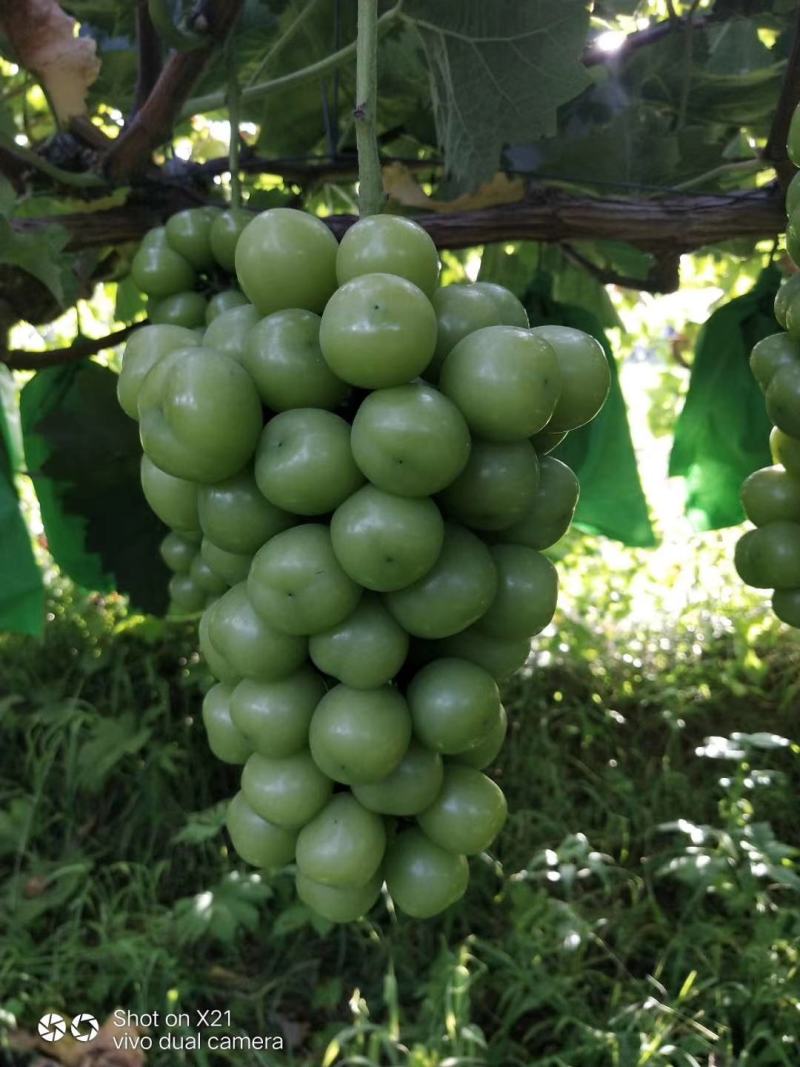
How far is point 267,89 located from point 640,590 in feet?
7.13

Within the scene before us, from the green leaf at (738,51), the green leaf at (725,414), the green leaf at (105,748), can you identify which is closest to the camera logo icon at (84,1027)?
the green leaf at (105,748)

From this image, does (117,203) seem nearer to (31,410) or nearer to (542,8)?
(31,410)

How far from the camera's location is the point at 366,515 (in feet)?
1.60

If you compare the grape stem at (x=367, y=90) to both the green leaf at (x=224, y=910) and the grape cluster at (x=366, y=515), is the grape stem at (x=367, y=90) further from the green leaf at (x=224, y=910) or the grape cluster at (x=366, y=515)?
the green leaf at (x=224, y=910)

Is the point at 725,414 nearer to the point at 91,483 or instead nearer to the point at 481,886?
the point at 91,483

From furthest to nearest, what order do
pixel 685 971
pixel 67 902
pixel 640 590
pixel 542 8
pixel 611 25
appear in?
1. pixel 640 590
2. pixel 67 902
3. pixel 685 971
4. pixel 611 25
5. pixel 542 8

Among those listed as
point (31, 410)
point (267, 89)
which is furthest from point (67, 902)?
point (267, 89)

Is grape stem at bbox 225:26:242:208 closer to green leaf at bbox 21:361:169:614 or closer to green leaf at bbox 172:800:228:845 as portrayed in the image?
green leaf at bbox 21:361:169:614

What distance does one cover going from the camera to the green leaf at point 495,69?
0.82 m

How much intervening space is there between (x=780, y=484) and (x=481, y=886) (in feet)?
4.21

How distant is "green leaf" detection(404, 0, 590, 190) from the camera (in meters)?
0.82

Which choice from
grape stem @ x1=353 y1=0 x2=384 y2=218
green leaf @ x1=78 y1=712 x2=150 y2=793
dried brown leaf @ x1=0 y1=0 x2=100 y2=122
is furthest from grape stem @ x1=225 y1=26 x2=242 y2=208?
green leaf @ x1=78 y1=712 x2=150 y2=793

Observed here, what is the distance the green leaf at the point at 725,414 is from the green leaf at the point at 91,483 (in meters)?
0.68

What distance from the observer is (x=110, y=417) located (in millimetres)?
1060
